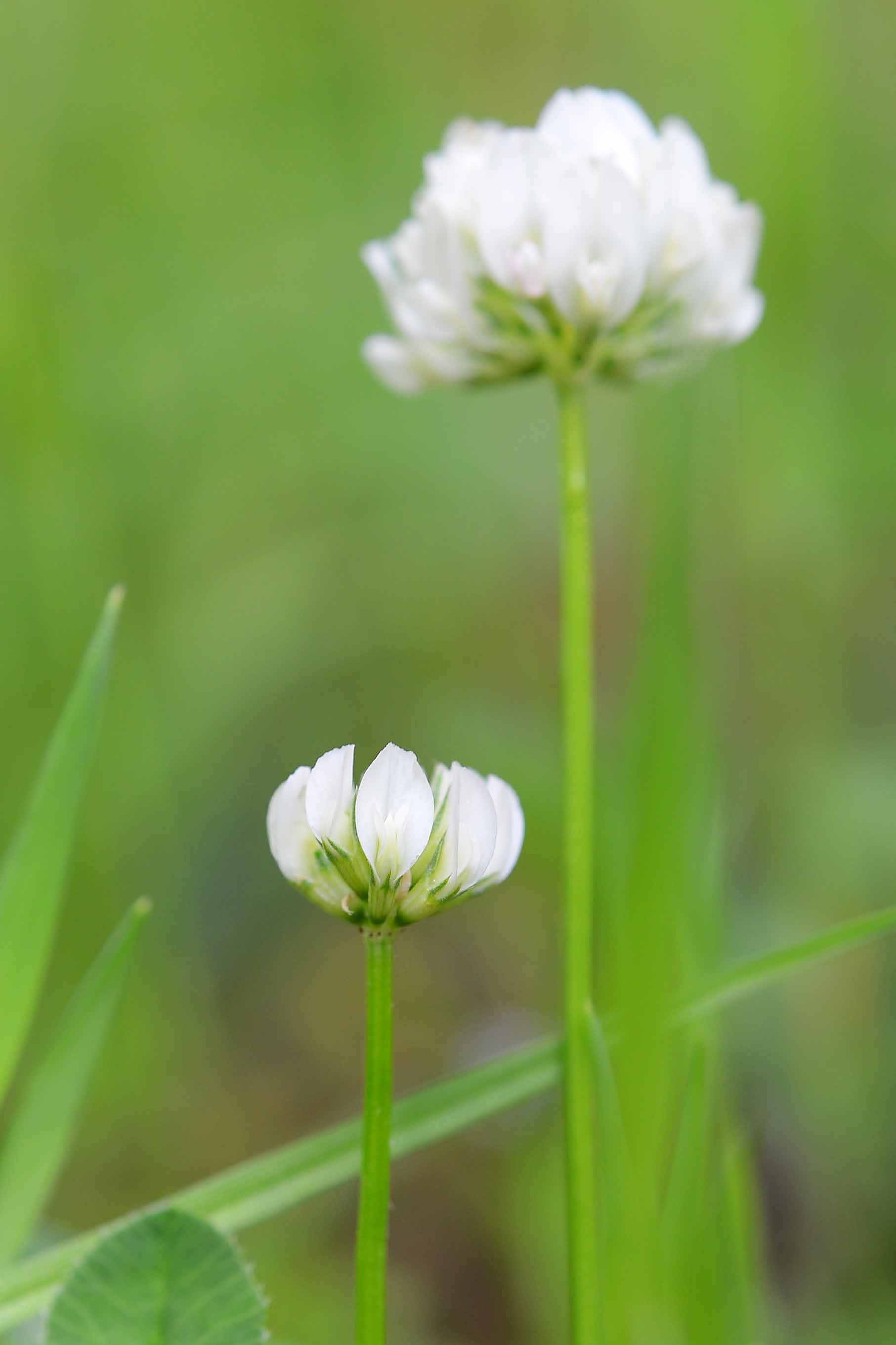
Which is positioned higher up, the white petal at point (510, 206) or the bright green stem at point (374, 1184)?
the white petal at point (510, 206)

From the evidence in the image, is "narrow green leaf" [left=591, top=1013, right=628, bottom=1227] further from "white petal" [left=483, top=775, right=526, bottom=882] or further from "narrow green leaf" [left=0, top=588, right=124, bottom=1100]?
"narrow green leaf" [left=0, top=588, right=124, bottom=1100]

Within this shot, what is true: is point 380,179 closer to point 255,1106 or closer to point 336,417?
point 336,417

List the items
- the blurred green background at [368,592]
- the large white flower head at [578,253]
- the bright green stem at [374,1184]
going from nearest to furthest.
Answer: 1. the bright green stem at [374,1184]
2. the large white flower head at [578,253]
3. the blurred green background at [368,592]

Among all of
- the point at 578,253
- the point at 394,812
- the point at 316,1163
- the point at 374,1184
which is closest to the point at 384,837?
the point at 394,812

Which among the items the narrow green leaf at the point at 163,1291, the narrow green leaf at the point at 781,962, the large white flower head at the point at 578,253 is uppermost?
the large white flower head at the point at 578,253

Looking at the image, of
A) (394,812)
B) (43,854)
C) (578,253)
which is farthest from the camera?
(578,253)

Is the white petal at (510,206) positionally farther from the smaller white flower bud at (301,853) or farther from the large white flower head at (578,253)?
the smaller white flower bud at (301,853)

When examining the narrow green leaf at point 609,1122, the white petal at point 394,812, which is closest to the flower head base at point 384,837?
the white petal at point 394,812

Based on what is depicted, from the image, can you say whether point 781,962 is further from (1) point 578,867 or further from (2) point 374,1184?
(2) point 374,1184
